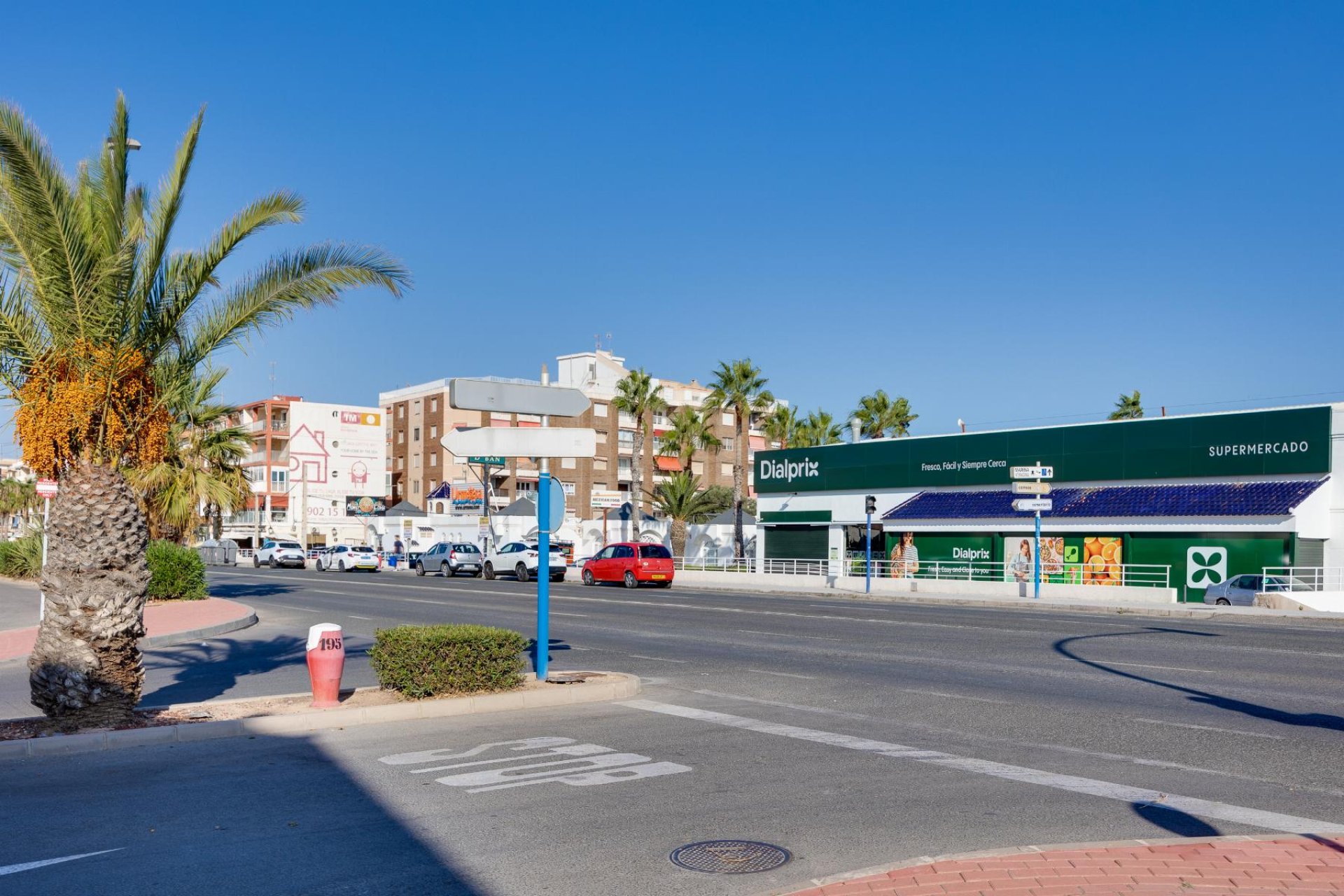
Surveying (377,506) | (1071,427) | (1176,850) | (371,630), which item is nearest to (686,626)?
(371,630)

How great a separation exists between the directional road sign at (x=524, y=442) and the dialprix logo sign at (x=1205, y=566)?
1181 inches

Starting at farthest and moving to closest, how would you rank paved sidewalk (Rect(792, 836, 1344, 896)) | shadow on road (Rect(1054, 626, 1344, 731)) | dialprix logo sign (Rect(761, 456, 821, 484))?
1. dialprix logo sign (Rect(761, 456, 821, 484))
2. shadow on road (Rect(1054, 626, 1344, 731))
3. paved sidewalk (Rect(792, 836, 1344, 896))

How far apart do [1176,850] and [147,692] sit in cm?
1134

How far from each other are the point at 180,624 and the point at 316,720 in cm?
1364

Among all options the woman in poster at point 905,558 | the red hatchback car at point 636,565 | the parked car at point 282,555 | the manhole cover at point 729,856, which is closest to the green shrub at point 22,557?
the red hatchback car at point 636,565

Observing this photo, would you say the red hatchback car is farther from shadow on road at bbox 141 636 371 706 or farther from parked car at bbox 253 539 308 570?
parked car at bbox 253 539 308 570

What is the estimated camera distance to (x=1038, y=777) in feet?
27.5

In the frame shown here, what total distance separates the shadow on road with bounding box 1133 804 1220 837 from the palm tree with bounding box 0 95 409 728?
25.7 feet

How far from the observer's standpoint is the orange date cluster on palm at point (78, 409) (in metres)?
9.70

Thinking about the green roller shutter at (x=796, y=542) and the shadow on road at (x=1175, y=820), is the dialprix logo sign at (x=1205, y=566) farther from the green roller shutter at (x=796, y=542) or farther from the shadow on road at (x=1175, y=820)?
the shadow on road at (x=1175, y=820)

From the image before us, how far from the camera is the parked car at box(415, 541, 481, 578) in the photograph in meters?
51.2

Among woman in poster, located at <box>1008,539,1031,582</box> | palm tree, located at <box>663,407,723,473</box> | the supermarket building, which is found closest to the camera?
the supermarket building

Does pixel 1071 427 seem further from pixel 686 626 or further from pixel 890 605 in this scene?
pixel 686 626

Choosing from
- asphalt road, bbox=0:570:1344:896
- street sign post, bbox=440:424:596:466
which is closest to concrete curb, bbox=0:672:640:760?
asphalt road, bbox=0:570:1344:896
